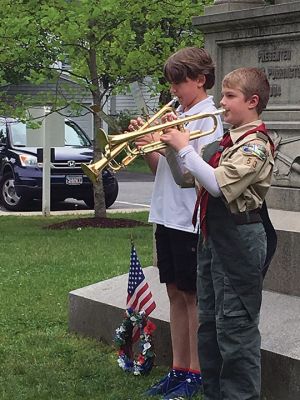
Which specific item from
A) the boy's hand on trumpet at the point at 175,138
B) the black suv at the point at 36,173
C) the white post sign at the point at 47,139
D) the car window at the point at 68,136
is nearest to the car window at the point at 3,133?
the black suv at the point at 36,173

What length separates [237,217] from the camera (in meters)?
3.83

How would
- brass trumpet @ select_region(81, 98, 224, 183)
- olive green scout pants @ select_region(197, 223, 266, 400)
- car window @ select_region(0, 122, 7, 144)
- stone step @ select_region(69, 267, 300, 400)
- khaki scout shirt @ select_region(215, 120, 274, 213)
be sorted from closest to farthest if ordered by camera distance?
khaki scout shirt @ select_region(215, 120, 274, 213) → olive green scout pants @ select_region(197, 223, 266, 400) → brass trumpet @ select_region(81, 98, 224, 183) → stone step @ select_region(69, 267, 300, 400) → car window @ select_region(0, 122, 7, 144)

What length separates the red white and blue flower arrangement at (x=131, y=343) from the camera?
203 inches

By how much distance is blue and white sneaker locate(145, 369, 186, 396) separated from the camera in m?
4.82

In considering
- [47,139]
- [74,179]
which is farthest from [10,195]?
[47,139]

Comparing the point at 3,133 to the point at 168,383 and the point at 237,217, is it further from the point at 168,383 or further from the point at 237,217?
the point at 237,217

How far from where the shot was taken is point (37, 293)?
24.4 ft

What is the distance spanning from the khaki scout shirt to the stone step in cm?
105

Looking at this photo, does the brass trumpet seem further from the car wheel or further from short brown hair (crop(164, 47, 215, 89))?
the car wheel

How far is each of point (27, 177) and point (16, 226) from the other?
3.27 meters

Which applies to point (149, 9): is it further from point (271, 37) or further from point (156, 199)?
point (156, 199)

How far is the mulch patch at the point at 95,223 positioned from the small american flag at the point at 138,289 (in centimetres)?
691

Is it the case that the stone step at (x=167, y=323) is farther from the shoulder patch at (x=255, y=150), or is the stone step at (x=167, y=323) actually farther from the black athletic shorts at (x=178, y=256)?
the shoulder patch at (x=255, y=150)

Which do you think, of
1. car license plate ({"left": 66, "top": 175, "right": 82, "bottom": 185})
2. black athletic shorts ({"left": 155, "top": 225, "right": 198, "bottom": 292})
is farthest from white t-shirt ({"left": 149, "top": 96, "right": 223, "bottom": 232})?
car license plate ({"left": 66, "top": 175, "right": 82, "bottom": 185})
